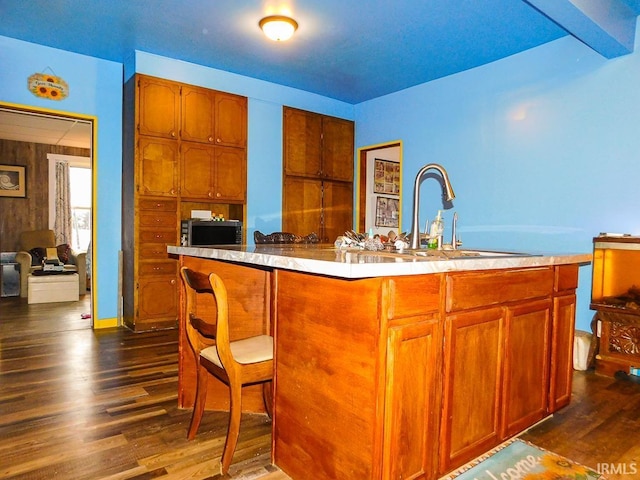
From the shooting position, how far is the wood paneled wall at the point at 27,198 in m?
6.87

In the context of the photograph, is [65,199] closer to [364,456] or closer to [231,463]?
[231,463]

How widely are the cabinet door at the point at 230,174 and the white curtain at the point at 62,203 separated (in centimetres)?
445

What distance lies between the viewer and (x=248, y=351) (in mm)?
1865

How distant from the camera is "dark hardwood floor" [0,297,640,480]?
70.5 inches

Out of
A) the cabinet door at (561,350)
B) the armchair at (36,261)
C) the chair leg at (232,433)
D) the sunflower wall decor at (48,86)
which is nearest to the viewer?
the chair leg at (232,433)

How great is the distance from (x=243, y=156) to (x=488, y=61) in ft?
9.12

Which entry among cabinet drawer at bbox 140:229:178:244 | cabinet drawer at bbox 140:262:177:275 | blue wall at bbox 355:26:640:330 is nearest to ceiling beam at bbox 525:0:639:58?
blue wall at bbox 355:26:640:330

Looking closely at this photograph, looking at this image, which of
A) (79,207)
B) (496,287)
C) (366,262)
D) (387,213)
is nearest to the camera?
(366,262)

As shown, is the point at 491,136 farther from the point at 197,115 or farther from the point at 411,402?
the point at 411,402

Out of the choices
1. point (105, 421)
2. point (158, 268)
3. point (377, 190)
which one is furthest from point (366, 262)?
point (377, 190)

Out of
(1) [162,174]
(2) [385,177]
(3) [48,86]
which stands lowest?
(1) [162,174]

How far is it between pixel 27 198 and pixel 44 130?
4.93 feet

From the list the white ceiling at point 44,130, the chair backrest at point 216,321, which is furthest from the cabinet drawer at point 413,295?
the white ceiling at point 44,130

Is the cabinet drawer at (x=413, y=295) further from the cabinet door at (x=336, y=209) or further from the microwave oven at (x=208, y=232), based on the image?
the cabinet door at (x=336, y=209)
